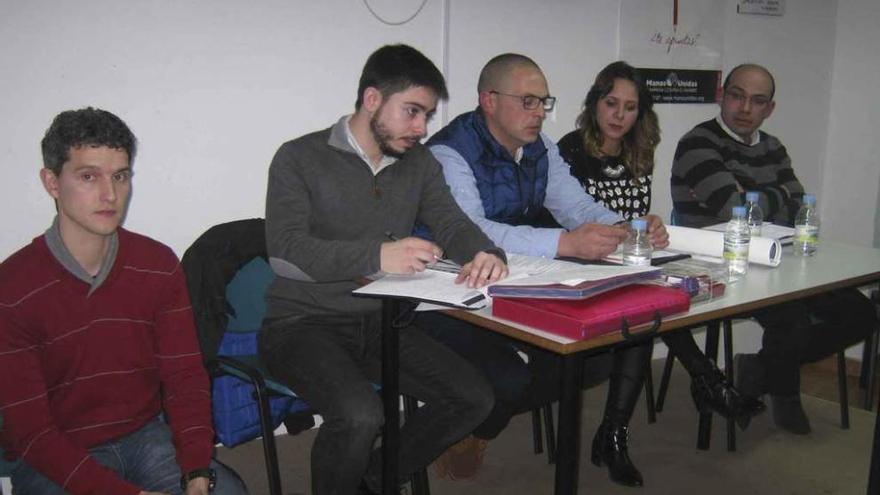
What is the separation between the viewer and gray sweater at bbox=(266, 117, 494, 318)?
195 cm

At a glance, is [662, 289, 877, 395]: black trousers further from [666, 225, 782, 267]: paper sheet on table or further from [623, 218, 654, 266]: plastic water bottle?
[623, 218, 654, 266]: plastic water bottle

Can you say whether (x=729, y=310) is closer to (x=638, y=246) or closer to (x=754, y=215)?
(x=638, y=246)

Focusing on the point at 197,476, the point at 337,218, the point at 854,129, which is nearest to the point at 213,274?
the point at 337,218

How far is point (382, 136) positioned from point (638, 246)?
2.55ft

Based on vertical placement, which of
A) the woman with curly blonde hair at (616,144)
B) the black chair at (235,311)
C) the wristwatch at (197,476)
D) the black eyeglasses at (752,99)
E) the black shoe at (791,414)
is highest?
the black eyeglasses at (752,99)

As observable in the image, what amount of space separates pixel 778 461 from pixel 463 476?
1.15 metres

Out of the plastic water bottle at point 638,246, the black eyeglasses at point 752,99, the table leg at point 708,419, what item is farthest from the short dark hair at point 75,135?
the black eyeglasses at point 752,99

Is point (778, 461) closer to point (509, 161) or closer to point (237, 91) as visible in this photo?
point (509, 161)

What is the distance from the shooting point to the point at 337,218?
213cm

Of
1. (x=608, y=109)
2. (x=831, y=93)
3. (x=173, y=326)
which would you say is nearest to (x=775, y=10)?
(x=831, y=93)

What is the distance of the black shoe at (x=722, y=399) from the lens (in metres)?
2.60

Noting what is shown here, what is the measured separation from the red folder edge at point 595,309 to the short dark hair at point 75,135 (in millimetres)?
878

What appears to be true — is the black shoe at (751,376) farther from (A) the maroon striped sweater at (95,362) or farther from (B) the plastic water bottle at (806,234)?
(A) the maroon striped sweater at (95,362)

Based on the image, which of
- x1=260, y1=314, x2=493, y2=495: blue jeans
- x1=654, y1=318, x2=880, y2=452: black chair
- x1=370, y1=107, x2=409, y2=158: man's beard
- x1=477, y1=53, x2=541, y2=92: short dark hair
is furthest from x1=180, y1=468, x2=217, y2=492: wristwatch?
x1=654, y1=318, x2=880, y2=452: black chair
